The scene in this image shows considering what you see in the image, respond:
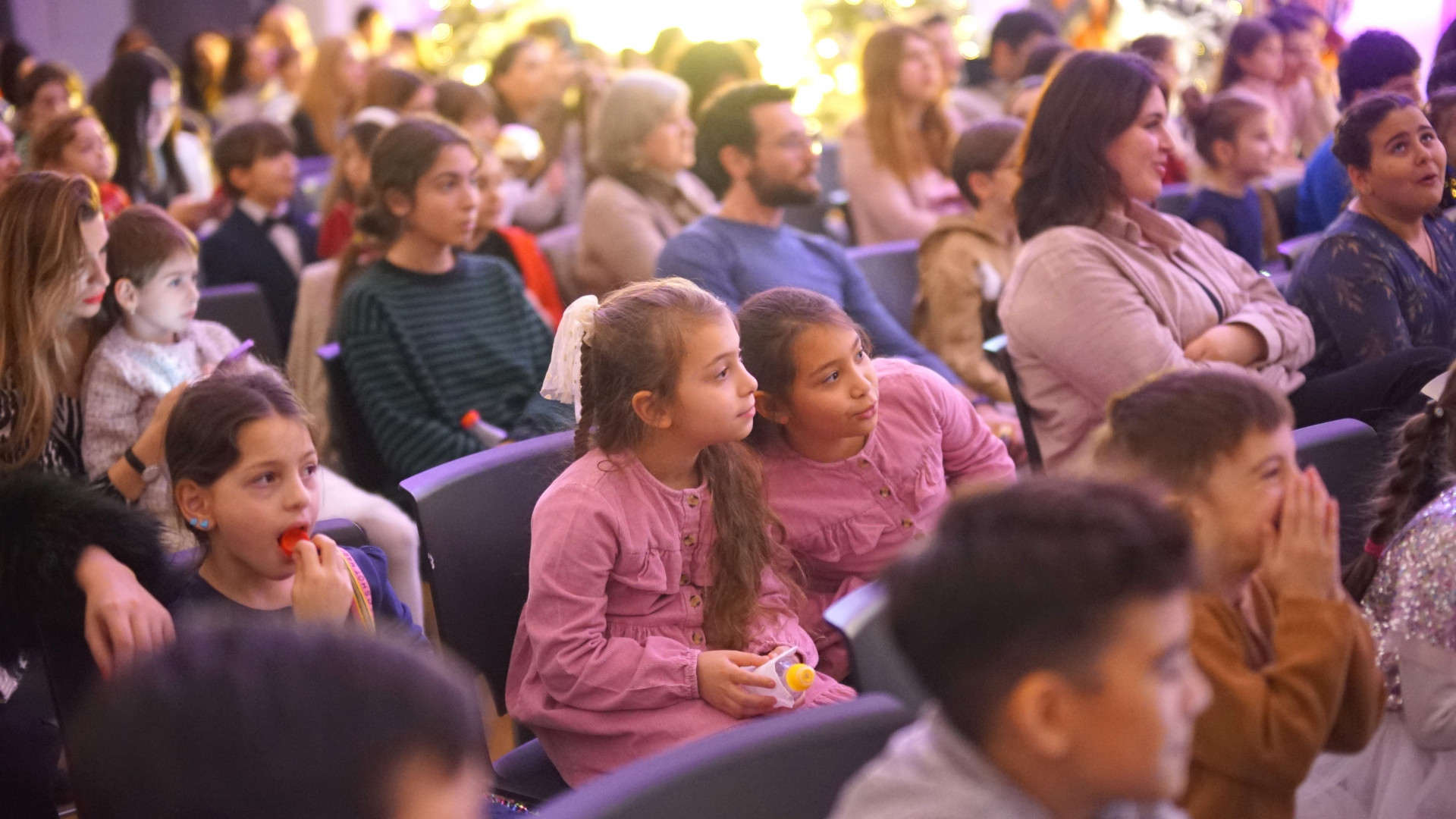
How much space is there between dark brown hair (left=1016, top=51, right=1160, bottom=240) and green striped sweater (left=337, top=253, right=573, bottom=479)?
107cm

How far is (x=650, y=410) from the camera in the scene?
1786 millimetres

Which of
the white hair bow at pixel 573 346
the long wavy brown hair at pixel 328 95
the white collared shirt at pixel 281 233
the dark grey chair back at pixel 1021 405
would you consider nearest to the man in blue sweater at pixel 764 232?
the dark grey chair back at pixel 1021 405

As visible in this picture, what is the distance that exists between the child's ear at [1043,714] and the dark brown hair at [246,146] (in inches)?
149

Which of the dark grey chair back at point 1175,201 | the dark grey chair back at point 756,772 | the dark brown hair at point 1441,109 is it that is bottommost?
the dark grey chair back at point 1175,201

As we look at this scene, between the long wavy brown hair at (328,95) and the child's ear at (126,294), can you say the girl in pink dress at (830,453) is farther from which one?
the long wavy brown hair at (328,95)

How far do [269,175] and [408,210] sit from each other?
154 cm

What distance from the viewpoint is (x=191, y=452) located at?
1729mm

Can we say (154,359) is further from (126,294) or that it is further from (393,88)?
(393,88)

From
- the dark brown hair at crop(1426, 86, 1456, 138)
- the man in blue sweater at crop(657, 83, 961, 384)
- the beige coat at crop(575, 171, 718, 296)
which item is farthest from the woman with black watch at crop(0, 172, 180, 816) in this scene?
the dark brown hair at crop(1426, 86, 1456, 138)

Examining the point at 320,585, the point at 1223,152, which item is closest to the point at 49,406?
the point at 320,585

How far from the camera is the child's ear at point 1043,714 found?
0.92 metres

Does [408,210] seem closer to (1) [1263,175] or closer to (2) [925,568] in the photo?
(2) [925,568]

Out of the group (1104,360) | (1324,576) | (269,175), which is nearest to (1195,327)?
(1104,360)

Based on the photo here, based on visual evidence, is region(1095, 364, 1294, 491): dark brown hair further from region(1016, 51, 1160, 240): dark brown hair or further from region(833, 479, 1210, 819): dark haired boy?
region(1016, 51, 1160, 240): dark brown hair
